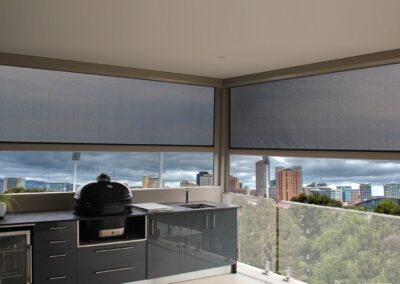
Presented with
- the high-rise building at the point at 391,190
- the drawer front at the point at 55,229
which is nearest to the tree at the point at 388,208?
the high-rise building at the point at 391,190

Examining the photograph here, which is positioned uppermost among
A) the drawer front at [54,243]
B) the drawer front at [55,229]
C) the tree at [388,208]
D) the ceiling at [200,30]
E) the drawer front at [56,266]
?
the ceiling at [200,30]

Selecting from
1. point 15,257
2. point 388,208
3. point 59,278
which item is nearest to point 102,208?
point 59,278

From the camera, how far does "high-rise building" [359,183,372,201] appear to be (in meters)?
4.68

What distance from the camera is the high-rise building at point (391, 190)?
14.5 ft

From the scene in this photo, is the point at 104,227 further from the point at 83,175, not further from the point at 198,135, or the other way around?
the point at 198,135

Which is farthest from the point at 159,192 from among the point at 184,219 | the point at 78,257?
the point at 78,257

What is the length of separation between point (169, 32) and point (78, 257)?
234 centimetres

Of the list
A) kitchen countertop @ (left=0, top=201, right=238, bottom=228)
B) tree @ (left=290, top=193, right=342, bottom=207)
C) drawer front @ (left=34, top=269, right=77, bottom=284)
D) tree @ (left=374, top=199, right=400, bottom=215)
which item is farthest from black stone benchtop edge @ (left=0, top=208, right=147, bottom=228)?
tree @ (left=374, top=199, right=400, bottom=215)

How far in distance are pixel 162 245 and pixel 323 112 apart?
229cm

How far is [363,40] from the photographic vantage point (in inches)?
154

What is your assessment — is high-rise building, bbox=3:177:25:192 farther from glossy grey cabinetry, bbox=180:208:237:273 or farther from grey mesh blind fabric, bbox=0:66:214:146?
glossy grey cabinetry, bbox=180:208:237:273

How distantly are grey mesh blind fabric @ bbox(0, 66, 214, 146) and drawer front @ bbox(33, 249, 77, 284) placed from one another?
4.31 feet

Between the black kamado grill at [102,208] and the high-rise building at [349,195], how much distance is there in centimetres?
228

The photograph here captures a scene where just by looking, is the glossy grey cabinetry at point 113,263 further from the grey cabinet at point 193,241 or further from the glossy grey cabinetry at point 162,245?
the grey cabinet at point 193,241
